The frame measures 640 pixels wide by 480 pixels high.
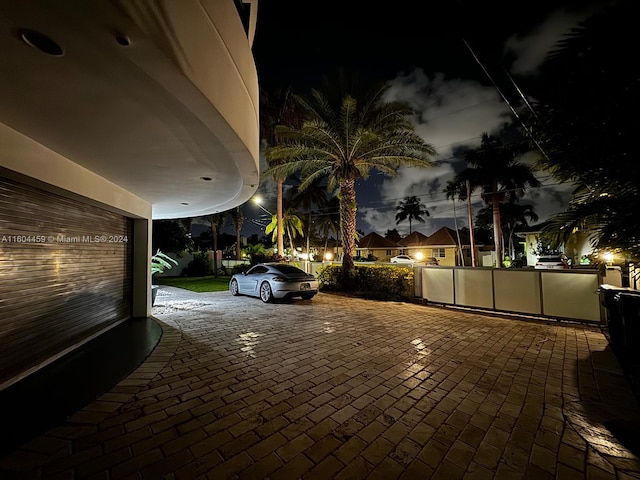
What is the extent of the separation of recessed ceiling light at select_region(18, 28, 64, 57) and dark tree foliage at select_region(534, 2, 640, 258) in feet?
13.2

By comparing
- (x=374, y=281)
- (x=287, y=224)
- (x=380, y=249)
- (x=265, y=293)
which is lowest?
(x=265, y=293)

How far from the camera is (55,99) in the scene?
2543mm

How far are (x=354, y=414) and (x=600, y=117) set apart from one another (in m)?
3.68

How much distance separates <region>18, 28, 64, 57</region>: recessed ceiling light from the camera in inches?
70.0

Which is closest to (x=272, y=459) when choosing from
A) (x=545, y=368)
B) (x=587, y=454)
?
(x=587, y=454)

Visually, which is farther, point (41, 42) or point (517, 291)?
point (517, 291)

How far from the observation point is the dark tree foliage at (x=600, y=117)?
7.56ft

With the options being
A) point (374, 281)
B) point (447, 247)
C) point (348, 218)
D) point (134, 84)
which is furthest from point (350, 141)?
point (447, 247)

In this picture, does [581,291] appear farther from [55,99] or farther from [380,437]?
[55,99]

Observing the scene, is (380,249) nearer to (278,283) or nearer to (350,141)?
(350,141)

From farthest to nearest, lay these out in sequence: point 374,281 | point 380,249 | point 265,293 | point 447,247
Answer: point 380,249, point 447,247, point 374,281, point 265,293

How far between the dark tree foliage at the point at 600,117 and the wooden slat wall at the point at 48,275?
6473mm

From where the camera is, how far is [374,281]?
1120 cm

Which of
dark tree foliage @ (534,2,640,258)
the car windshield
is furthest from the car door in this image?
dark tree foliage @ (534,2,640,258)
